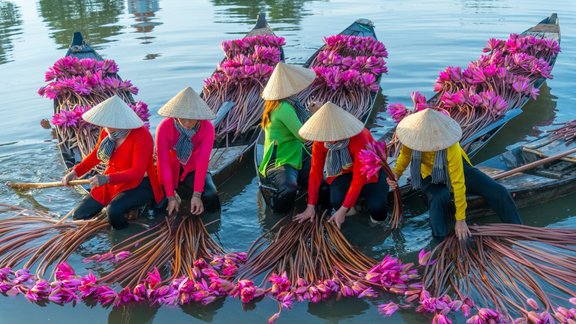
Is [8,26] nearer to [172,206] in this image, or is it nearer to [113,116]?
[113,116]

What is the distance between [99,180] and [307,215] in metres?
1.71

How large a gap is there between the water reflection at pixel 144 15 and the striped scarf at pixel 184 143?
8474 mm

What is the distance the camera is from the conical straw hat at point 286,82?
16.2 feet

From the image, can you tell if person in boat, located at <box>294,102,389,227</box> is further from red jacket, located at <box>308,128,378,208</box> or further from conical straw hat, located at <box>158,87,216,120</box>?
conical straw hat, located at <box>158,87,216,120</box>

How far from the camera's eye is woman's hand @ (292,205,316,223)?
4699 mm

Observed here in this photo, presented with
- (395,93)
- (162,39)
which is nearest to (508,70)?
(395,93)

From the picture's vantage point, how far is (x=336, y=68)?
22.9 ft

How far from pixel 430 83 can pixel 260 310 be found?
6.02m

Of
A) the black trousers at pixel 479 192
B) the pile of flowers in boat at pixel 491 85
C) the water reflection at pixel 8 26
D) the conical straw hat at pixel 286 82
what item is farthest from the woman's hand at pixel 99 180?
the water reflection at pixel 8 26

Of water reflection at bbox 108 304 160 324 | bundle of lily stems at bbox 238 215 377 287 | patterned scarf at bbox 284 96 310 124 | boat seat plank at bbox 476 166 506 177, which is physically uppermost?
patterned scarf at bbox 284 96 310 124

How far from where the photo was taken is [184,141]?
16.0 ft

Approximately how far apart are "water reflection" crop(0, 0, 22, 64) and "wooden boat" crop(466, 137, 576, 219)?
33.3ft

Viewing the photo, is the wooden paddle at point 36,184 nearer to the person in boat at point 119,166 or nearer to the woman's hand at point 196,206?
the person in boat at point 119,166

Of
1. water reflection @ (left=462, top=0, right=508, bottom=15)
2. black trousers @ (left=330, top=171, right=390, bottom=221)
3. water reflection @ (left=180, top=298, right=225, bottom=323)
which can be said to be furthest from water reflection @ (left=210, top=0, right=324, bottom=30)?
water reflection @ (left=180, top=298, right=225, bottom=323)
